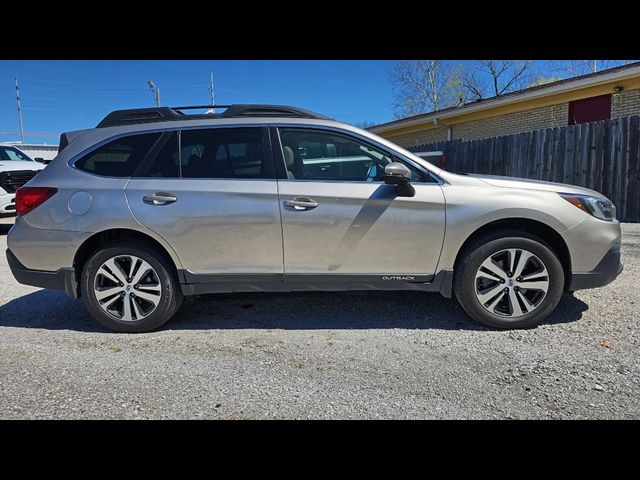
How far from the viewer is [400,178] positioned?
3133mm

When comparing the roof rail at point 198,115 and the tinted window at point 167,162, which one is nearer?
the tinted window at point 167,162

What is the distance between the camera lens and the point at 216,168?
3.37 metres

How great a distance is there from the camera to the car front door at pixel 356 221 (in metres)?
3.22

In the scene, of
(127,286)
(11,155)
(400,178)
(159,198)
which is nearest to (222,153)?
(159,198)

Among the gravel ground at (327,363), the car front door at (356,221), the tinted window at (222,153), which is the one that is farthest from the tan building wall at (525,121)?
the tinted window at (222,153)

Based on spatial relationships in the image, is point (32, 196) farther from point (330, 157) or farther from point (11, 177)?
point (11, 177)

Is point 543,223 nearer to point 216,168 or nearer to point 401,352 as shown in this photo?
point 401,352

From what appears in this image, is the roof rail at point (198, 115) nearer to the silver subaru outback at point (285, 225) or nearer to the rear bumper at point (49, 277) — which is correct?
the silver subaru outback at point (285, 225)

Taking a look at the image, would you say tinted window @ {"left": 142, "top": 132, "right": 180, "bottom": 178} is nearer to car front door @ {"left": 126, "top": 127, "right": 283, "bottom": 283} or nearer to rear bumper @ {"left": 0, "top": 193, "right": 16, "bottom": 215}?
car front door @ {"left": 126, "top": 127, "right": 283, "bottom": 283}

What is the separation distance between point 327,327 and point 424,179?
154 cm

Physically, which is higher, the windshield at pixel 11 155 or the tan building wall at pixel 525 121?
the tan building wall at pixel 525 121

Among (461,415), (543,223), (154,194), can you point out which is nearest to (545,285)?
(543,223)

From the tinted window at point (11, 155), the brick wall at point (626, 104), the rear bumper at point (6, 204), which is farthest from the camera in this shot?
the brick wall at point (626, 104)

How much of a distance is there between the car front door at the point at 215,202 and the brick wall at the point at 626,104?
11712 mm
